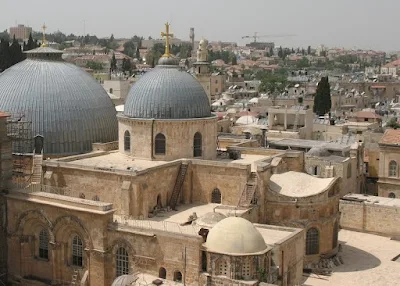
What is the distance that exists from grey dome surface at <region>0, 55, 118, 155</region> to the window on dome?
12.2 ft

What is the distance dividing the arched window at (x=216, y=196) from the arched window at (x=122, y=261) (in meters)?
5.93

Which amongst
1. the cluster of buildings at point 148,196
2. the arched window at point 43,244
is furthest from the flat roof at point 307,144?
the arched window at point 43,244

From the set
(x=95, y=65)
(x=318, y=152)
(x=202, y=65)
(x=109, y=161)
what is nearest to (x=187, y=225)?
(x=109, y=161)

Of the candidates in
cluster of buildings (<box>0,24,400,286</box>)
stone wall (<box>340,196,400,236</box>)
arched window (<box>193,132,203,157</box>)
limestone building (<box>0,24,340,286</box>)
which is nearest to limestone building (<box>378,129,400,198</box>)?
cluster of buildings (<box>0,24,400,286</box>)

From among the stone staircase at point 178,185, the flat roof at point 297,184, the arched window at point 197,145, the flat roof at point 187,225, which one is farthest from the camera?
the arched window at point 197,145

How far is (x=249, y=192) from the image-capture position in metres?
26.0

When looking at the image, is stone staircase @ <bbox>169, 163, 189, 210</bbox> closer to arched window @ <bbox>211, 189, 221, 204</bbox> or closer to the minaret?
arched window @ <bbox>211, 189, 221, 204</bbox>

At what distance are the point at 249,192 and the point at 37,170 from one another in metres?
8.92

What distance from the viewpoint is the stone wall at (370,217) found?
104 feet

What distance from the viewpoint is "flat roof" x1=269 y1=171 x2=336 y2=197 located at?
88.8 ft

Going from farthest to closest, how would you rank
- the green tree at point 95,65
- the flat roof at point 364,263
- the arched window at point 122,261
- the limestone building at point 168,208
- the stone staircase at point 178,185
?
the green tree at point 95,65
the stone staircase at point 178,185
the flat roof at point 364,263
the arched window at point 122,261
the limestone building at point 168,208

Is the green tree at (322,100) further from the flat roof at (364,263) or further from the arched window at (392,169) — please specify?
the flat roof at (364,263)

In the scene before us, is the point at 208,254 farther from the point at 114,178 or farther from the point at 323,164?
the point at 323,164

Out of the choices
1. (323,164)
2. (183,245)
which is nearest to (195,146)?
(183,245)
